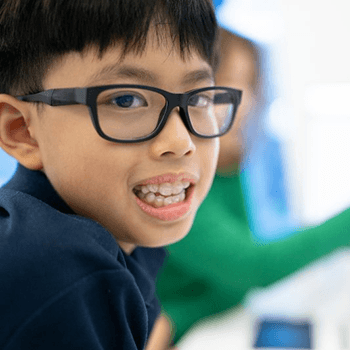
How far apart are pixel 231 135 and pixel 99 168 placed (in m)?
0.63

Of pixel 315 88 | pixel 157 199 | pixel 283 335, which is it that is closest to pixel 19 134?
pixel 157 199

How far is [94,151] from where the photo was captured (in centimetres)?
55

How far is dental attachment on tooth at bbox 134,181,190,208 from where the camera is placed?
58cm

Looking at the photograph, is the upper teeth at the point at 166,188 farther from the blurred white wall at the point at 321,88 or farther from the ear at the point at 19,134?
the blurred white wall at the point at 321,88

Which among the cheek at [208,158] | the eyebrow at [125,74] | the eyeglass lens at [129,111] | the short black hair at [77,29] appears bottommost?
the cheek at [208,158]

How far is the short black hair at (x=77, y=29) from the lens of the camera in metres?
0.54

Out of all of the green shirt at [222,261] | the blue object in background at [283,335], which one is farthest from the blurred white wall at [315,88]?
the blue object in background at [283,335]

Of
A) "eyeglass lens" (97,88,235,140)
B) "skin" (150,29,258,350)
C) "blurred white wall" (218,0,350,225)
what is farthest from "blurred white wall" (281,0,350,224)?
"eyeglass lens" (97,88,235,140)

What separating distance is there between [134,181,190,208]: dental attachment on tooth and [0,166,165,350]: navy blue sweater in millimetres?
73

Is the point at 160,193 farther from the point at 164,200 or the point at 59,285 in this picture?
the point at 59,285

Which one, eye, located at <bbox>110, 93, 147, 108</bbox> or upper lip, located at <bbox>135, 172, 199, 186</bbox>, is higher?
eye, located at <bbox>110, 93, 147, 108</bbox>

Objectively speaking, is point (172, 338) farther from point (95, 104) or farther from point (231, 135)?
point (95, 104)

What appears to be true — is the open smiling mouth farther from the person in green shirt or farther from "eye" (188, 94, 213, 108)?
the person in green shirt

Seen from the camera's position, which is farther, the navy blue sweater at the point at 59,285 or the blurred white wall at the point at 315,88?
the blurred white wall at the point at 315,88
